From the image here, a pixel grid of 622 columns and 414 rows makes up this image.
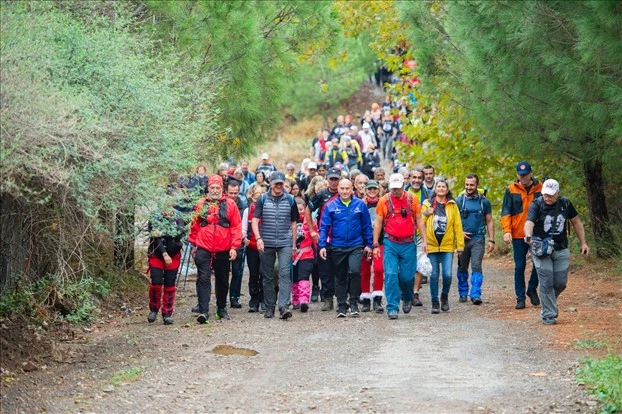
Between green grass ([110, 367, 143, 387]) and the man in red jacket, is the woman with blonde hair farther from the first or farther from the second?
green grass ([110, 367, 143, 387])

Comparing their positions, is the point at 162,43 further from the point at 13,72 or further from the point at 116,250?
the point at 13,72

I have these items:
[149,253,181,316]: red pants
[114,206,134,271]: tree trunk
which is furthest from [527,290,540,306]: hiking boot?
[114,206,134,271]: tree trunk

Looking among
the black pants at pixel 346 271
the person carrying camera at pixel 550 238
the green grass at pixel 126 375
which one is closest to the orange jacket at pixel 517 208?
the person carrying camera at pixel 550 238

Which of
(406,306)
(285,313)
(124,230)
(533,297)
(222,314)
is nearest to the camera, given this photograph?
(124,230)

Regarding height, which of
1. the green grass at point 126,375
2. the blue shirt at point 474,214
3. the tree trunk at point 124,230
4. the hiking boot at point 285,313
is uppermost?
the blue shirt at point 474,214

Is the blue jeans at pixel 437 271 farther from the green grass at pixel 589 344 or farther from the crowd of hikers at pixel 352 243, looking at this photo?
the green grass at pixel 589 344

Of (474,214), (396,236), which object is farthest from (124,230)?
(474,214)

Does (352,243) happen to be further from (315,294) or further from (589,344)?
(589,344)

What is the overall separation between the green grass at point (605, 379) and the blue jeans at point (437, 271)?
3935 mm

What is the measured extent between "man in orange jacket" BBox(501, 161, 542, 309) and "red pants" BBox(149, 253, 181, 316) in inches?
176

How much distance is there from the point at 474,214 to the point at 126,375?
643 centimetres

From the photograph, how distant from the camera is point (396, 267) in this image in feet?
45.6

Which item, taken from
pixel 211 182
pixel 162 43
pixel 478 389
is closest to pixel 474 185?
pixel 211 182

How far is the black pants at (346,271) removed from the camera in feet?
46.5
